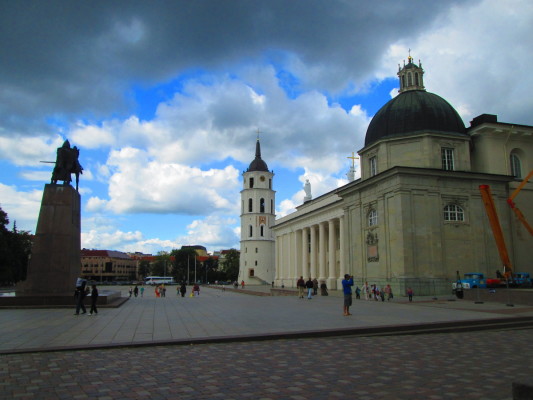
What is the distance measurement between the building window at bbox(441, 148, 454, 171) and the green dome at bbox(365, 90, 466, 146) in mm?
1666

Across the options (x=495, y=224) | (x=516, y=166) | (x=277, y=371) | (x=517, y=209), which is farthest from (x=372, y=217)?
(x=277, y=371)

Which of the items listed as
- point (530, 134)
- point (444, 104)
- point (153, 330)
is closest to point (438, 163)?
point (444, 104)

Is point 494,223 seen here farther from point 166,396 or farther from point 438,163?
point 166,396

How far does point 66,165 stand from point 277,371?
23191mm

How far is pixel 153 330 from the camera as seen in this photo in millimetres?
14961

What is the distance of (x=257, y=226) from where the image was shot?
102 meters

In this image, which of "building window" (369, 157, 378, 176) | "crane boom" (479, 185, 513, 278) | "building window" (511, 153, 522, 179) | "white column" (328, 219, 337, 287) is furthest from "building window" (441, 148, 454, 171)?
"white column" (328, 219, 337, 287)

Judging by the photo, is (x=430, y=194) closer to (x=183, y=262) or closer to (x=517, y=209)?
(x=517, y=209)

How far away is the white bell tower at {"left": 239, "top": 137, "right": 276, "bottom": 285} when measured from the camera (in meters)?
101

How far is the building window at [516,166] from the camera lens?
43.4m

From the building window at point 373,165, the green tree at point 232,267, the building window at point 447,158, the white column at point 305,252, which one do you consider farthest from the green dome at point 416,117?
the green tree at point 232,267

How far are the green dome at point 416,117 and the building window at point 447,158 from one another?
1.67m

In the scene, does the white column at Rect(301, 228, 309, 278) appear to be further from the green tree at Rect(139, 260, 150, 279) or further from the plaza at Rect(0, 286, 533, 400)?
the green tree at Rect(139, 260, 150, 279)

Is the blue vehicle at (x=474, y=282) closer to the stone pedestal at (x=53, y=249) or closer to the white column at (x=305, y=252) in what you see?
the stone pedestal at (x=53, y=249)
